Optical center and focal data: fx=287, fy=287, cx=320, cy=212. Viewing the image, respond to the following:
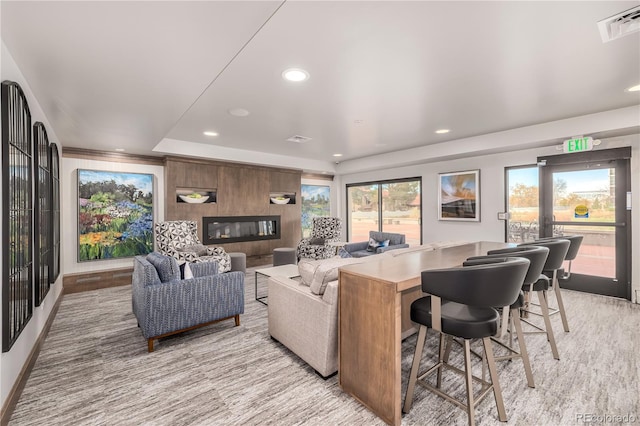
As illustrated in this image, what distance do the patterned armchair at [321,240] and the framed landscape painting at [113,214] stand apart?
2948 millimetres

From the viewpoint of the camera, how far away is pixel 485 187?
5.23m

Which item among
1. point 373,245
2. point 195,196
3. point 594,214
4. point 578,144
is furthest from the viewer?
point 373,245

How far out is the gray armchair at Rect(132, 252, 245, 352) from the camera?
2.60 metres

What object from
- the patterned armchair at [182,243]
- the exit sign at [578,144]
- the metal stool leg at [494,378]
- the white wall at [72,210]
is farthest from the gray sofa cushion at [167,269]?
the exit sign at [578,144]

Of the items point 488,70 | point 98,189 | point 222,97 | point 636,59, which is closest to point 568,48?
point 488,70

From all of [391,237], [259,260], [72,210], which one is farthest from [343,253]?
[72,210]

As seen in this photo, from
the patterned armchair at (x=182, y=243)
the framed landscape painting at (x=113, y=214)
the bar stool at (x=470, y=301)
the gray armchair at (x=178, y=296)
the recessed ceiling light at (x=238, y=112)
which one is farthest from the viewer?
the patterned armchair at (x=182, y=243)

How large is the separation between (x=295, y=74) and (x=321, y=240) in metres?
4.31

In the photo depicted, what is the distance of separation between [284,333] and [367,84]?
247cm

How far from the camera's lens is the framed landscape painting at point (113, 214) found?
4.75 m

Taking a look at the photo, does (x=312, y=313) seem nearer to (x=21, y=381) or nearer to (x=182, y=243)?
(x=21, y=381)

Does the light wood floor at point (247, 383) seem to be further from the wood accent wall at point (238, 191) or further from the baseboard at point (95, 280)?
the wood accent wall at point (238, 191)

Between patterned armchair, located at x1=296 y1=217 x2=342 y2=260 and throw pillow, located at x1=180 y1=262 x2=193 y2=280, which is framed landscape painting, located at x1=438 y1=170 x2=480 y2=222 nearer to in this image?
patterned armchair, located at x1=296 y1=217 x2=342 y2=260

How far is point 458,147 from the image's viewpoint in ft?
16.6
